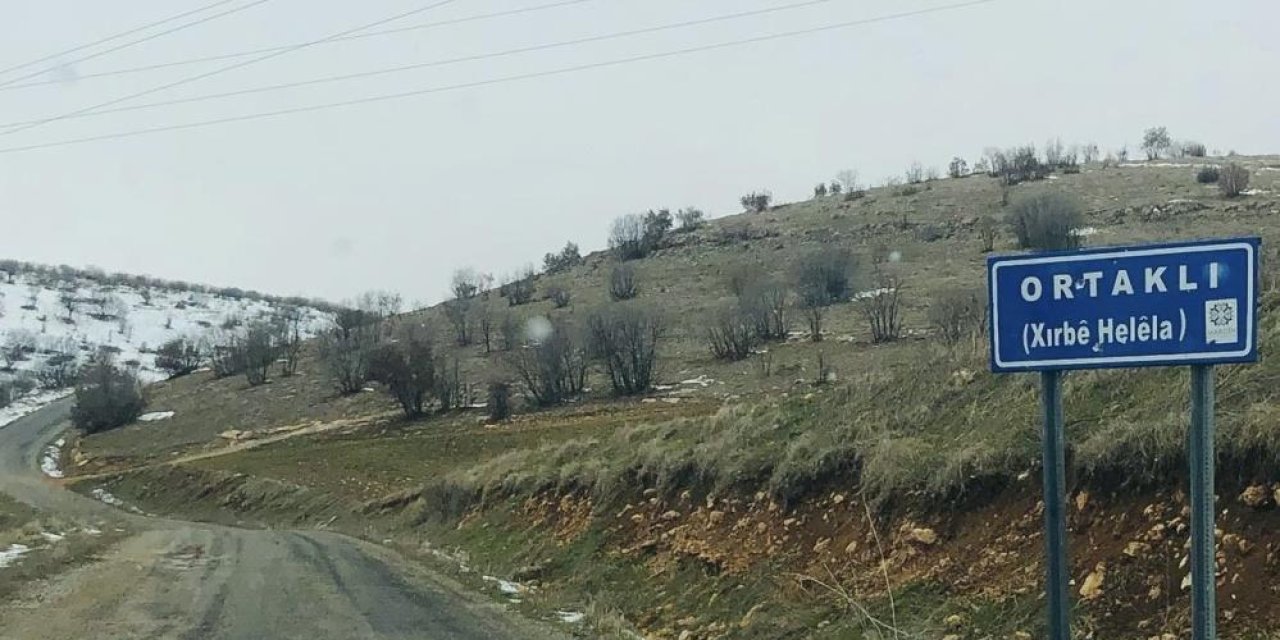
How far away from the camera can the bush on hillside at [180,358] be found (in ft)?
392

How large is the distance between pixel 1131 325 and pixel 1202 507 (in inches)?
27.3

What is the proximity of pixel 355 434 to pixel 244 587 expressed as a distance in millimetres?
47168

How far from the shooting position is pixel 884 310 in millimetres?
57062

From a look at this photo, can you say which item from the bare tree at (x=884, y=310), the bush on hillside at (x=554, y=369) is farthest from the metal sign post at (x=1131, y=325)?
the bush on hillside at (x=554, y=369)

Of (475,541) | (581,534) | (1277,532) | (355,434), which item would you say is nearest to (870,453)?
(1277,532)

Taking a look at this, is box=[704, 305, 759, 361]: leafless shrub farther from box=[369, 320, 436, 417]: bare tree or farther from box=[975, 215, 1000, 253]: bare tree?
box=[369, 320, 436, 417]: bare tree

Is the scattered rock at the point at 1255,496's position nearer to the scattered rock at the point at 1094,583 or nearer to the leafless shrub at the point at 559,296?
the scattered rock at the point at 1094,583

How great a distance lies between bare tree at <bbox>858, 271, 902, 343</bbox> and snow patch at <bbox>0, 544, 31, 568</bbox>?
140 ft

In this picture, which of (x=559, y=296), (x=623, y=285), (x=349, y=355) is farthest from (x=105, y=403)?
(x=623, y=285)

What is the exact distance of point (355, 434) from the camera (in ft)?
197

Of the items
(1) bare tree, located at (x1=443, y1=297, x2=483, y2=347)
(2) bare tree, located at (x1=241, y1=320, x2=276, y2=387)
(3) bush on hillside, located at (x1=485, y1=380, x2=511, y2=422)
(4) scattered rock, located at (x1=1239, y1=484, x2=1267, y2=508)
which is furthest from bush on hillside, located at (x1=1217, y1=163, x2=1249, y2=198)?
(2) bare tree, located at (x1=241, y1=320, x2=276, y2=387)

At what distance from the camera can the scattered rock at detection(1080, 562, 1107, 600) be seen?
755 cm

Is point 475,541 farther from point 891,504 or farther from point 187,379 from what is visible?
point 187,379

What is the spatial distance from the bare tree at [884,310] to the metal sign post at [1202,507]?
5148 centimetres
